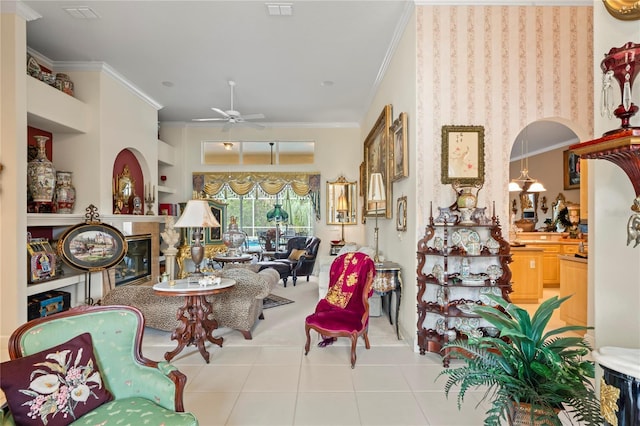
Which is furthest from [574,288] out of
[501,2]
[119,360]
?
[119,360]

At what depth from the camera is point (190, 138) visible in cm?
796

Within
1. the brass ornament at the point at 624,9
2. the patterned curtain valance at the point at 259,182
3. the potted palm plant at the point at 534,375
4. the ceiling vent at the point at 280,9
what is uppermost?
the ceiling vent at the point at 280,9

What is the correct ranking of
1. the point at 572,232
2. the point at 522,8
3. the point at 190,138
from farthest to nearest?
1. the point at 190,138
2. the point at 572,232
3. the point at 522,8

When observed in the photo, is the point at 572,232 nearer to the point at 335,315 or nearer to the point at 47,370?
the point at 335,315

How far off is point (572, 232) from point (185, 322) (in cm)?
729

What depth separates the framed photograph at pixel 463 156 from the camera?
3398 millimetres

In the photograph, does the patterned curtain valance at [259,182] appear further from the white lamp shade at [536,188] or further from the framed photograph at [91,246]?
the white lamp shade at [536,188]

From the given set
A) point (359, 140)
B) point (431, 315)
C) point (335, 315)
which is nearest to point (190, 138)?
point (359, 140)

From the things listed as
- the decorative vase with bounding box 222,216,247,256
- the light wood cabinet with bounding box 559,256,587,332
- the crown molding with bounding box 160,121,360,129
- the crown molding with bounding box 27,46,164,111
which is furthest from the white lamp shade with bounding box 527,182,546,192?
the crown molding with bounding box 27,46,164,111

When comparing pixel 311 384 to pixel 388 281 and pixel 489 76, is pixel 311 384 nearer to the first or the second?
pixel 388 281

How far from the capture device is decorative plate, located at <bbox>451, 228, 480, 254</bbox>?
3.14 metres

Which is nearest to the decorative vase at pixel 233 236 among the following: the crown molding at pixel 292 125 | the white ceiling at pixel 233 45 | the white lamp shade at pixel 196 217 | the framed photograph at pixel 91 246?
the crown molding at pixel 292 125

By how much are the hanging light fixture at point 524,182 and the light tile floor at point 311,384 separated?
425 centimetres

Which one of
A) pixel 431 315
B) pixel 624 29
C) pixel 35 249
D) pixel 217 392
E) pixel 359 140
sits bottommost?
pixel 217 392
